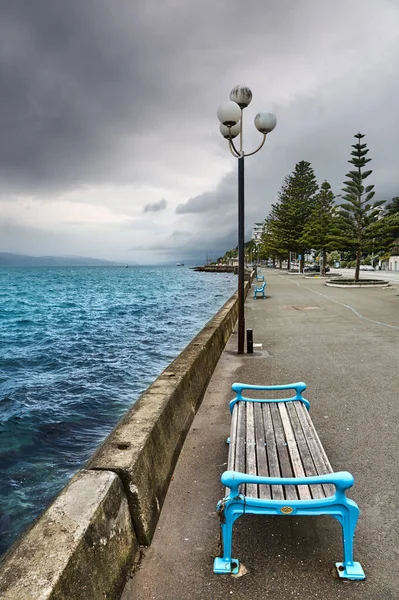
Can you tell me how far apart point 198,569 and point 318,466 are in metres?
1.03

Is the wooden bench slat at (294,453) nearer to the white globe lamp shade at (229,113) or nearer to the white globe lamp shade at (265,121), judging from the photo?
the white globe lamp shade at (229,113)

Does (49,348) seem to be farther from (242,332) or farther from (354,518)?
(354,518)

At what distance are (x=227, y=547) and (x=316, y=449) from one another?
1009 mm

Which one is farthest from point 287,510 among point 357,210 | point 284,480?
point 357,210

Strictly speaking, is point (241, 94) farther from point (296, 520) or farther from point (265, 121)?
point (296, 520)

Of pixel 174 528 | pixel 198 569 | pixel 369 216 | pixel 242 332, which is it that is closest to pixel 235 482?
pixel 198 569

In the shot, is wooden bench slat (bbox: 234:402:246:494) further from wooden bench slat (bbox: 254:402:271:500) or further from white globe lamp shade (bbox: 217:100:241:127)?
white globe lamp shade (bbox: 217:100:241:127)

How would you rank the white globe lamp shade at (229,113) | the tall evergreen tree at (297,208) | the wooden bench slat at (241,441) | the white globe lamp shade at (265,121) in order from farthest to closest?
the tall evergreen tree at (297,208) → the white globe lamp shade at (265,121) → the white globe lamp shade at (229,113) → the wooden bench slat at (241,441)

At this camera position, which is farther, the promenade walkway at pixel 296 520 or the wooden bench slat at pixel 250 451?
the wooden bench slat at pixel 250 451

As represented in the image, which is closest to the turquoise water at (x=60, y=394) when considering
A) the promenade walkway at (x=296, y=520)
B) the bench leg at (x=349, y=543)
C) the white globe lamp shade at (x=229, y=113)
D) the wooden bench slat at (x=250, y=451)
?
the promenade walkway at (x=296, y=520)

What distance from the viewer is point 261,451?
9.85ft

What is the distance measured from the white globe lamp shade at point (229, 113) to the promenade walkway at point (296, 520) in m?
4.46

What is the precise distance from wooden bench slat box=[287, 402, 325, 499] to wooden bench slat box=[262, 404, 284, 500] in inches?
7.5

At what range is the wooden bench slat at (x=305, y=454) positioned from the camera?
8.05 ft
